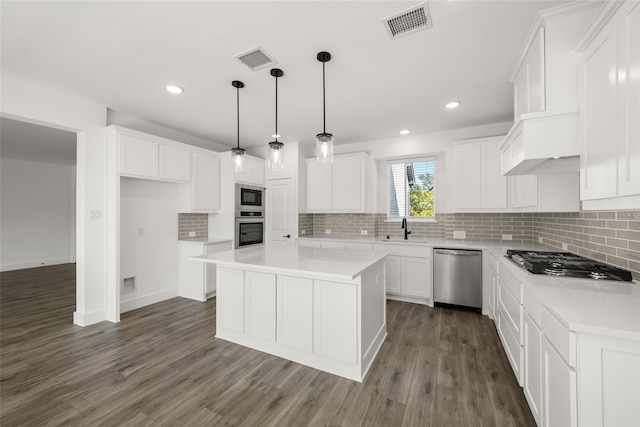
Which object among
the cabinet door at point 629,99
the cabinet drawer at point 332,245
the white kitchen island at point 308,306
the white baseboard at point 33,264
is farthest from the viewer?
the white baseboard at point 33,264

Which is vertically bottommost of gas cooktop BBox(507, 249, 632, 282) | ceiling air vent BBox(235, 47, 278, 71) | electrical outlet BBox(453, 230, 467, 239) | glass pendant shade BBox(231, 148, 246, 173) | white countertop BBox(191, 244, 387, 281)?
white countertop BBox(191, 244, 387, 281)

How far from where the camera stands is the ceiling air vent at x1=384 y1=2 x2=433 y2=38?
1.74 metres

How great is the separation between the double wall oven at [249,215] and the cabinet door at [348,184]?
1.37 metres

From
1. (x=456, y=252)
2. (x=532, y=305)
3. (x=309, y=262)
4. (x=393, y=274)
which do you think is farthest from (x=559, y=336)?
(x=393, y=274)

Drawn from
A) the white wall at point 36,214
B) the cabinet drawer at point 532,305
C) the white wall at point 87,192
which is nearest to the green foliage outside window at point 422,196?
the cabinet drawer at point 532,305

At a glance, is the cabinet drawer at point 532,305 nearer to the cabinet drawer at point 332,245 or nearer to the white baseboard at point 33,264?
the cabinet drawer at point 332,245

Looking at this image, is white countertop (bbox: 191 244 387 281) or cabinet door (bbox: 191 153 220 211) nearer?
white countertop (bbox: 191 244 387 281)

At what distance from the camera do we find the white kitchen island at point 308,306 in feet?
6.86

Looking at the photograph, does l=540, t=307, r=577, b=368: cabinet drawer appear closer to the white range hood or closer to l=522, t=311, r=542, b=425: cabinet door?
l=522, t=311, r=542, b=425: cabinet door

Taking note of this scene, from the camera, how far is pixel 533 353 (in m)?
1.60

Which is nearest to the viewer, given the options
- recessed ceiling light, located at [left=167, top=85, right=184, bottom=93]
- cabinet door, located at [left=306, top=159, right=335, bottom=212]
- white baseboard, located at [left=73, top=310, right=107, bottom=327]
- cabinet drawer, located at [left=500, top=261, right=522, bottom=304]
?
cabinet drawer, located at [left=500, top=261, right=522, bottom=304]

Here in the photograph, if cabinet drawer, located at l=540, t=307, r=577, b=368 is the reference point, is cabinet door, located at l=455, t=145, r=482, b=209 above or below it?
above

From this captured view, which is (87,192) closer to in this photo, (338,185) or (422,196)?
(338,185)

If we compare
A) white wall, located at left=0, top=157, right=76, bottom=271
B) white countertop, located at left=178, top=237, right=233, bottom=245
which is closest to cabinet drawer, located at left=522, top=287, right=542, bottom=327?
white countertop, located at left=178, top=237, right=233, bottom=245
